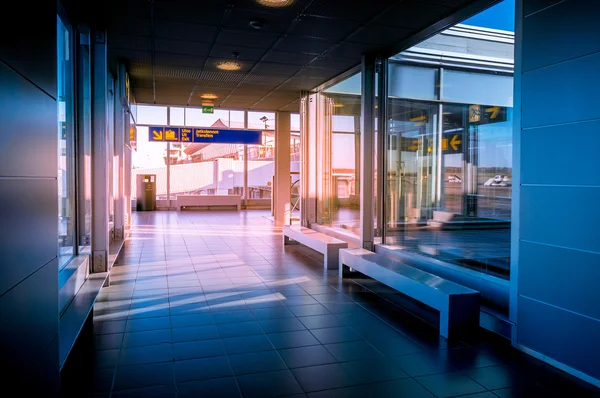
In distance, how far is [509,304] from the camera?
377 centimetres

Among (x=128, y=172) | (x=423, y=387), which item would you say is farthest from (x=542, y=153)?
(x=128, y=172)

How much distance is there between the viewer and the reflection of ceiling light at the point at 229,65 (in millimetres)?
7447

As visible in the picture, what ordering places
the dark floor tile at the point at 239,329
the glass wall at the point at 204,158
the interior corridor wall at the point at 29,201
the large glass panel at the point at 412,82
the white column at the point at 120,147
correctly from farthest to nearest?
the glass wall at the point at 204,158, the white column at the point at 120,147, the large glass panel at the point at 412,82, the dark floor tile at the point at 239,329, the interior corridor wall at the point at 29,201

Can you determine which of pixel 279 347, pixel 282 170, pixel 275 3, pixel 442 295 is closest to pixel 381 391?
pixel 279 347

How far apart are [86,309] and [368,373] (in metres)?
2.15

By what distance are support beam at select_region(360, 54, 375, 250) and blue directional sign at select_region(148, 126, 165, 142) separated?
9735 millimetres

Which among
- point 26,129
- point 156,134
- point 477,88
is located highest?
point 156,134

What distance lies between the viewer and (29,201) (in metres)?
1.87

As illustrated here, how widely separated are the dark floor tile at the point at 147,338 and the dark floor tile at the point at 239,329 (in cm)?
43

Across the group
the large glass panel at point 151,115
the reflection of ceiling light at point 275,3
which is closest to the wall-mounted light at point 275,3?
the reflection of ceiling light at point 275,3

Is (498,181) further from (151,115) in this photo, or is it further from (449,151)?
(151,115)

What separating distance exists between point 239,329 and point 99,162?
8.43ft

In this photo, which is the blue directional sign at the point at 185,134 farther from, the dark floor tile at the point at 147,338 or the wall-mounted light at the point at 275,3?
the dark floor tile at the point at 147,338

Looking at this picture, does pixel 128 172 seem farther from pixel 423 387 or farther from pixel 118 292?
pixel 423 387
